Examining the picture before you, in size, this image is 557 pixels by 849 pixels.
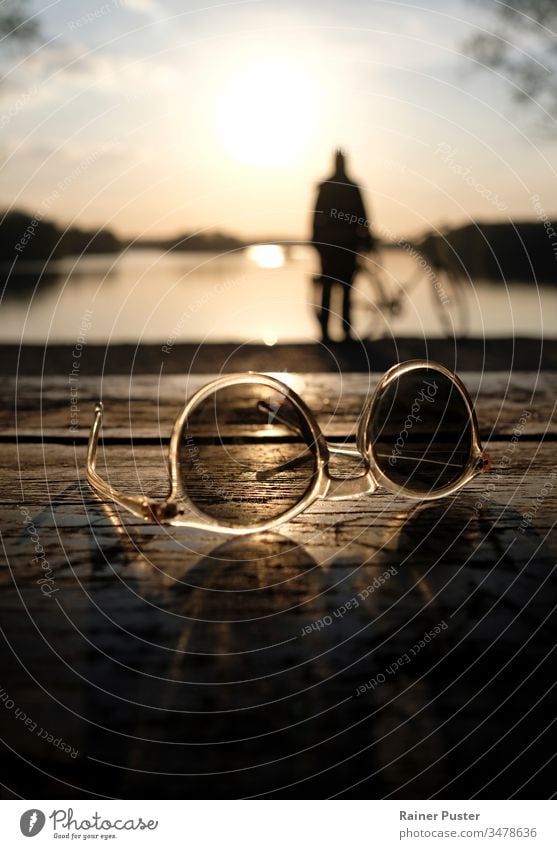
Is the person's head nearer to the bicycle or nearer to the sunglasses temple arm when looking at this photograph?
the bicycle

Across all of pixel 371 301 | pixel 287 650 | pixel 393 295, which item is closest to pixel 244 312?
pixel 371 301

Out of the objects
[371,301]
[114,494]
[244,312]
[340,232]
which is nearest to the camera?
[114,494]

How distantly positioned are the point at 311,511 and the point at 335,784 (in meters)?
0.53

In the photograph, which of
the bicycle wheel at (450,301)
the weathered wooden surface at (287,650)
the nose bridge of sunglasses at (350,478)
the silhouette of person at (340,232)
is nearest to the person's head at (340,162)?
the silhouette of person at (340,232)

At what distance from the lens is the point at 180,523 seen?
1.03 m

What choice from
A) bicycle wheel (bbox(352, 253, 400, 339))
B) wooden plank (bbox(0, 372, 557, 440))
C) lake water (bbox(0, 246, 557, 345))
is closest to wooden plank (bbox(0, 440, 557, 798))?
wooden plank (bbox(0, 372, 557, 440))

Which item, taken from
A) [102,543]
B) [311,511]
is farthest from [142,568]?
[311,511]

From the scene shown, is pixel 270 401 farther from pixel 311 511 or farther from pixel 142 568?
pixel 142 568

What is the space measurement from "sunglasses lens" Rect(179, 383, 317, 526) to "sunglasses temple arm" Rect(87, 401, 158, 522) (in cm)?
5

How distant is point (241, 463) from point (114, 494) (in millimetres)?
204

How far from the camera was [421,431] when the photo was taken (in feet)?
3.85

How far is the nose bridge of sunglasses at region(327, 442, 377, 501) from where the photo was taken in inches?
44.9

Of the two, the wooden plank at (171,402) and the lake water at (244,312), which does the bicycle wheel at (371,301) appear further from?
the wooden plank at (171,402)

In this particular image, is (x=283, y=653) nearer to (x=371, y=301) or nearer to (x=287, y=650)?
(x=287, y=650)
